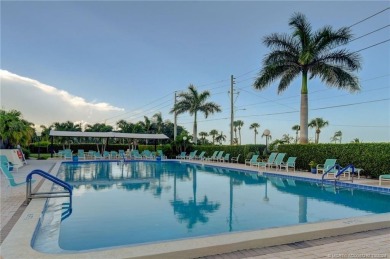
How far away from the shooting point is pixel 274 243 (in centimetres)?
412

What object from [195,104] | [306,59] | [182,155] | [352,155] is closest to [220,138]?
[195,104]

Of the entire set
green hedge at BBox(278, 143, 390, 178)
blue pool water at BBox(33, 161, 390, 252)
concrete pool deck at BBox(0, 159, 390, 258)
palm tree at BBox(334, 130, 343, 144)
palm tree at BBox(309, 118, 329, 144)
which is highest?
palm tree at BBox(309, 118, 329, 144)

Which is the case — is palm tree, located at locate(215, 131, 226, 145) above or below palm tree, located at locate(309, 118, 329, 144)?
below

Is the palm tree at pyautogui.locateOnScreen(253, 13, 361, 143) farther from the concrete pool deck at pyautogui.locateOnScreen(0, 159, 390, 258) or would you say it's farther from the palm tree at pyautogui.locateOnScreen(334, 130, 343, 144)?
the palm tree at pyautogui.locateOnScreen(334, 130, 343, 144)

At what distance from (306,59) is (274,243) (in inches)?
562

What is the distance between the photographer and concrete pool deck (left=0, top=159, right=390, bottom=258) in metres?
3.59

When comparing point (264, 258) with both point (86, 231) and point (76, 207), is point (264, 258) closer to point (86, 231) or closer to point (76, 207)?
point (86, 231)

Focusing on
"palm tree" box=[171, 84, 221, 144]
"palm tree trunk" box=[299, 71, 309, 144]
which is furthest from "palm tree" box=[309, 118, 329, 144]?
"palm tree trunk" box=[299, 71, 309, 144]

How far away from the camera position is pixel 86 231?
558 centimetres

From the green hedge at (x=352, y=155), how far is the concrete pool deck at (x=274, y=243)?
794 cm

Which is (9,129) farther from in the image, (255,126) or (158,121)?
(255,126)

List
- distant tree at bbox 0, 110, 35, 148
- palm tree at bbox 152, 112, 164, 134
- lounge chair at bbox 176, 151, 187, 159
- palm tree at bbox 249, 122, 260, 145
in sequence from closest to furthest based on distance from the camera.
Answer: distant tree at bbox 0, 110, 35, 148 → lounge chair at bbox 176, 151, 187, 159 → palm tree at bbox 152, 112, 164, 134 → palm tree at bbox 249, 122, 260, 145

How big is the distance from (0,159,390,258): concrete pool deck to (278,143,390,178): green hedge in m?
7.94

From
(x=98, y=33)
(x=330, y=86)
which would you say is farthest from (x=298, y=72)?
(x=98, y=33)
